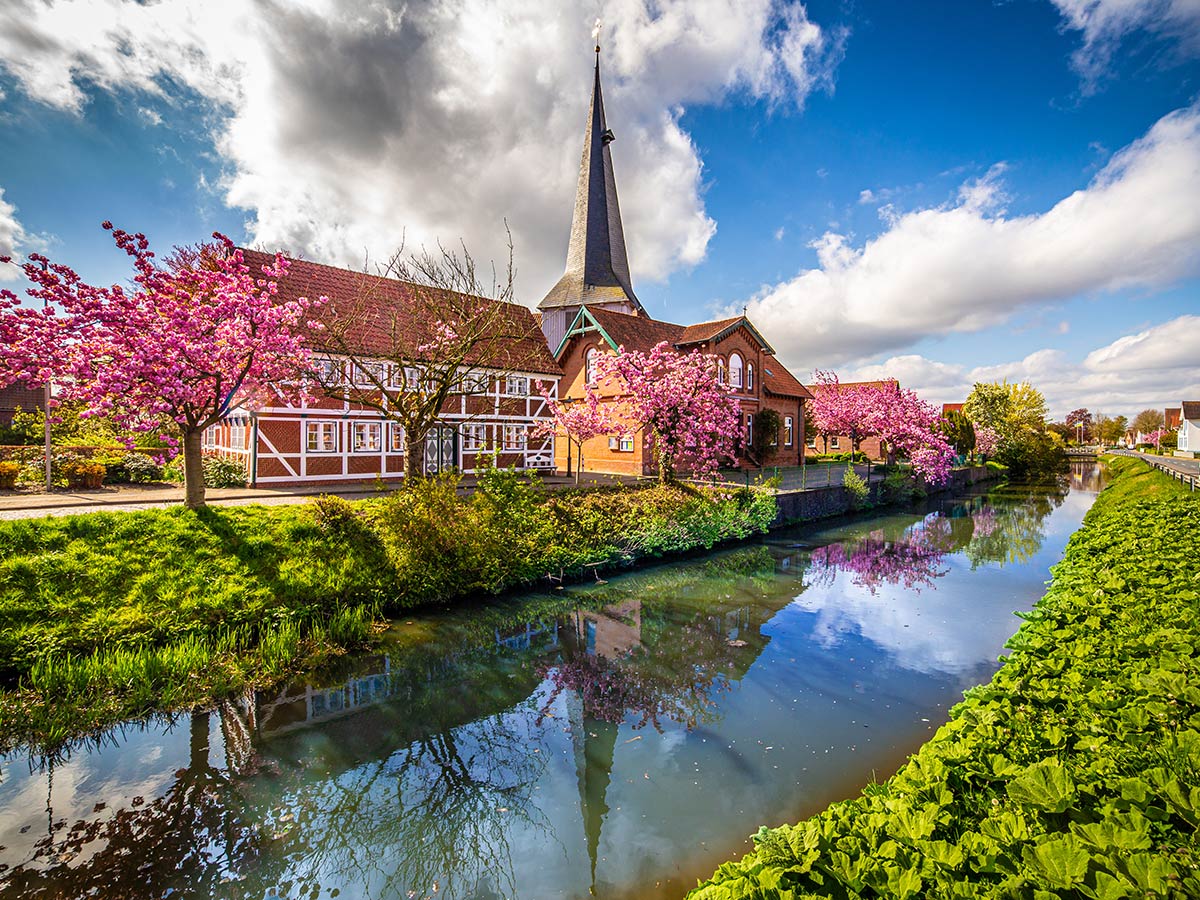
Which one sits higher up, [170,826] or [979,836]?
[979,836]

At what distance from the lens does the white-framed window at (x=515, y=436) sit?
21672 mm

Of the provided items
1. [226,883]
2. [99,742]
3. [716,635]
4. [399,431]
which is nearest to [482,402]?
[399,431]

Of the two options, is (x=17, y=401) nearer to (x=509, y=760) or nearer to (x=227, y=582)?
(x=227, y=582)

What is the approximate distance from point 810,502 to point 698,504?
6.67m

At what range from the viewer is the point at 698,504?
15586 mm

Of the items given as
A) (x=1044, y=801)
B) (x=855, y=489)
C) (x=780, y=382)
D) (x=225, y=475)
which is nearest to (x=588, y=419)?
(x=225, y=475)

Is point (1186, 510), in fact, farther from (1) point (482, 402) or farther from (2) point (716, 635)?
(1) point (482, 402)

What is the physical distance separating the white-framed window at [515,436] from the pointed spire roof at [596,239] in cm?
1186

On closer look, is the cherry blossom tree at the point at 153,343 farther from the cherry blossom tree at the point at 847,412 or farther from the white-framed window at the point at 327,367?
the cherry blossom tree at the point at 847,412

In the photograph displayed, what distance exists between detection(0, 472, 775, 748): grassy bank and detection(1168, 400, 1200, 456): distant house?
78.5 meters

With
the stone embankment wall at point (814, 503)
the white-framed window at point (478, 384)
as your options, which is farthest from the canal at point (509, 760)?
the stone embankment wall at point (814, 503)

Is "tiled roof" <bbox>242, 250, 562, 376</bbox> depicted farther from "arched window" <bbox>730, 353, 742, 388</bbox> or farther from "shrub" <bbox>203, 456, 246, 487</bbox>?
"arched window" <bbox>730, 353, 742, 388</bbox>

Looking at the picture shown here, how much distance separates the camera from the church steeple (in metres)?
31.4

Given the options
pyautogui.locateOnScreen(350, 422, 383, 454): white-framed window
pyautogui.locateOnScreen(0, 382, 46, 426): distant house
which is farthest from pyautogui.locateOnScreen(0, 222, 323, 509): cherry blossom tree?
pyautogui.locateOnScreen(0, 382, 46, 426): distant house
